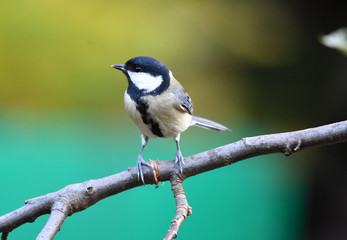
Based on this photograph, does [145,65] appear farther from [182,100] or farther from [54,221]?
[54,221]

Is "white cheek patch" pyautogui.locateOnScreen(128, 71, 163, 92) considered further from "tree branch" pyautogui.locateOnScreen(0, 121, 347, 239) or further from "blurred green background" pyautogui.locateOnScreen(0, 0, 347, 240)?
"blurred green background" pyautogui.locateOnScreen(0, 0, 347, 240)

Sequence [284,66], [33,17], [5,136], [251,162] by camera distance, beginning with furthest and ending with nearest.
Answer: [284,66] → [251,162] → [33,17] → [5,136]

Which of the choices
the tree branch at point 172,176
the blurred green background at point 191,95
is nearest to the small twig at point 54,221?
the tree branch at point 172,176

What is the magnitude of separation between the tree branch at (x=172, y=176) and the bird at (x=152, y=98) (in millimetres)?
150

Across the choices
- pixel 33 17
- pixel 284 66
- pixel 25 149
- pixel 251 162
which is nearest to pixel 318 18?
pixel 284 66

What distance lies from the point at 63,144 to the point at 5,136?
0.26m

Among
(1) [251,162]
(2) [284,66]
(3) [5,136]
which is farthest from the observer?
(2) [284,66]

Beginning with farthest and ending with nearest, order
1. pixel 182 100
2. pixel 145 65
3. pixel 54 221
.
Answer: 1. pixel 182 100
2. pixel 145 65
3. pixel 54 221

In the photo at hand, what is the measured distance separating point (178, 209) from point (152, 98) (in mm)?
440

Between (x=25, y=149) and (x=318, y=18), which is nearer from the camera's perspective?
(x=25, y=149)

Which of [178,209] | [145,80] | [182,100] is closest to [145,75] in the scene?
[145,80]

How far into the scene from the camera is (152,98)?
4.00 ft

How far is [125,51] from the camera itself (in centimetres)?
198

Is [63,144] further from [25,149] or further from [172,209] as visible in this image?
[172,209]
